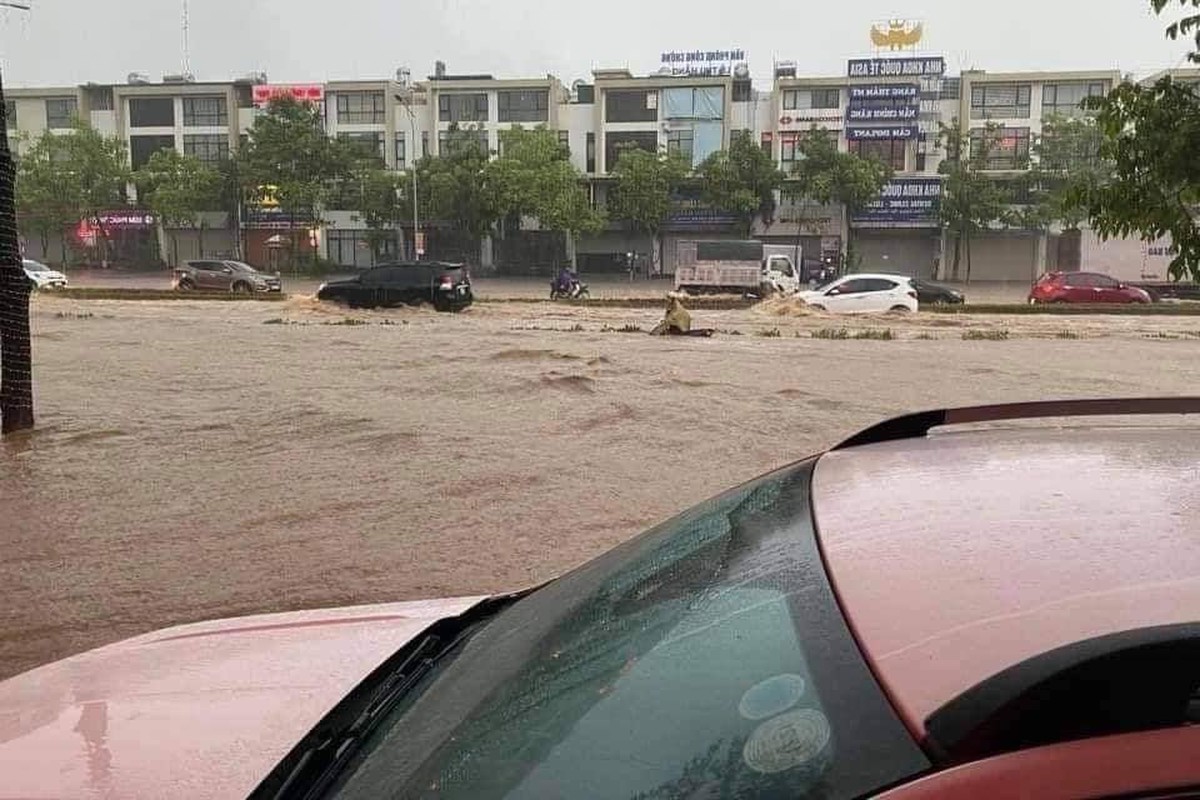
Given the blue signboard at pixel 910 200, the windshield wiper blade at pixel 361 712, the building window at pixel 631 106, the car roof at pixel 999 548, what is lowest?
Result: the windshield wiper blade at pixel 361 712

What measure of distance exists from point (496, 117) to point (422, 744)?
2544 inches

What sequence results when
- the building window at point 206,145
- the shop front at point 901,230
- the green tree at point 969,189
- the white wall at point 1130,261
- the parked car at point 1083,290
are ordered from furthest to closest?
the building window at point 206,145
the shop front at point 901,230
the green tree at point 969,189
the white wall at point 1130,261
the parked car at point 1083,290

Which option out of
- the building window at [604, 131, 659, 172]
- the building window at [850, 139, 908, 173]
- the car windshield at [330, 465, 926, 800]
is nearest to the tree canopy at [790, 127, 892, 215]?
the building window at [850, 139, 908, 173]

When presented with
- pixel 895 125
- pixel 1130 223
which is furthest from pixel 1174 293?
pixel 1130 223

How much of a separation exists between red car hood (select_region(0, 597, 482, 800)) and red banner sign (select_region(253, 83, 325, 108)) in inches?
2424

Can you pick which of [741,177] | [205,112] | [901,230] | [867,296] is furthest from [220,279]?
[901,230]

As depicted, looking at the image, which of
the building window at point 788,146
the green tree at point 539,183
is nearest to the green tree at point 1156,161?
the green tree at point 539,183

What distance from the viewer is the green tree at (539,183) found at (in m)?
54.0

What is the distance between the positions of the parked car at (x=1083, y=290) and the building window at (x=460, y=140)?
31.1m

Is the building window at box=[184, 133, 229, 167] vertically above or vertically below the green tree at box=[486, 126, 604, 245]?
above

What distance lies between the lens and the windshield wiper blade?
1.52m

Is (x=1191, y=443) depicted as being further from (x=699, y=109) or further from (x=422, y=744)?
(x=699, y=109)

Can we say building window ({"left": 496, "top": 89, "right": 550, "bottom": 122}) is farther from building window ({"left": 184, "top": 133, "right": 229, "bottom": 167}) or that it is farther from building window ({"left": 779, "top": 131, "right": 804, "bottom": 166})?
building window ({"left": 184, "top": 133, "right": 229, "bottom": 167})

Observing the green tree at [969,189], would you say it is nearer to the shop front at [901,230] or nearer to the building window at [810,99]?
the shop front at [901,230]
